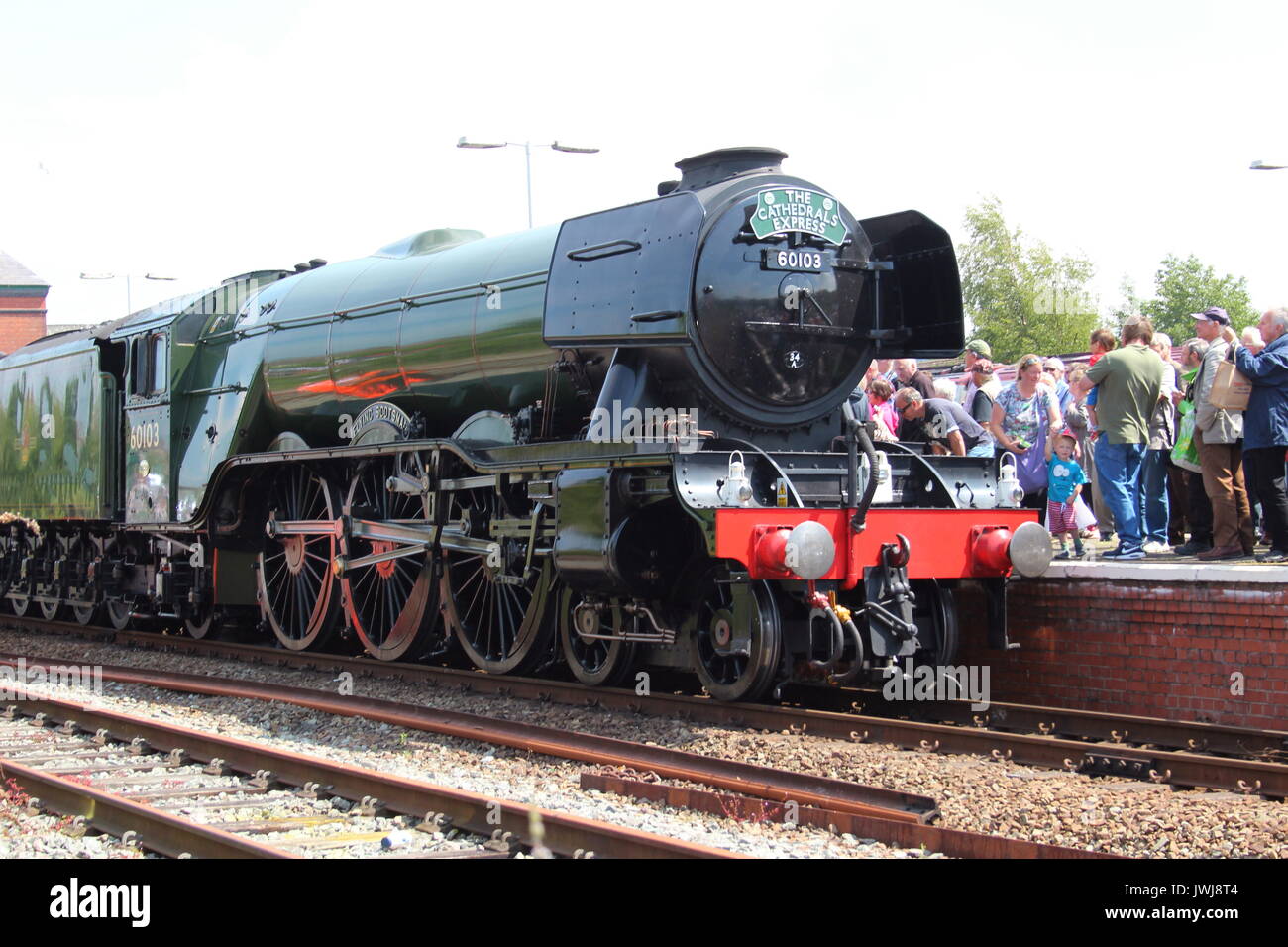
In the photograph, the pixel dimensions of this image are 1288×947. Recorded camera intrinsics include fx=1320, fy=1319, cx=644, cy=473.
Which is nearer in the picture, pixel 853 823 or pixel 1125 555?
pixel 853 823

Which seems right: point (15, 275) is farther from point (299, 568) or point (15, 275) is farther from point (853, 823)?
point (853, 823)

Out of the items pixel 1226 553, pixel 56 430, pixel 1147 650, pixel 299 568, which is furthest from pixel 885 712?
pixel 56 430

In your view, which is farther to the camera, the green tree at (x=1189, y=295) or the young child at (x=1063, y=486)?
the green tree at (x=1189, y=295)

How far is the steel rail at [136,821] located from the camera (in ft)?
15.8

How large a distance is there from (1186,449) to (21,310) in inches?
1941

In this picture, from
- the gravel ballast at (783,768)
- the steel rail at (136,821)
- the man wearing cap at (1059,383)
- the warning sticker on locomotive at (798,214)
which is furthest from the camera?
the man wearing cap at (1059,383)

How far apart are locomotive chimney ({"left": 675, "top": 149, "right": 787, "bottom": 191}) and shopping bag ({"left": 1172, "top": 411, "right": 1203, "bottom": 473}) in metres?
3.95

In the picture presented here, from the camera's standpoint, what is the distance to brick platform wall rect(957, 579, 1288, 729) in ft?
23.4

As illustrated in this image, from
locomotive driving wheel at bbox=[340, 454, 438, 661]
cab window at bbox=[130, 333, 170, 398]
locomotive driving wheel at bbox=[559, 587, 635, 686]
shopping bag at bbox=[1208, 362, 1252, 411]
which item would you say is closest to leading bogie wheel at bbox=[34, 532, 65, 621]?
cab window at bbox=[130, 333, 170, 398]

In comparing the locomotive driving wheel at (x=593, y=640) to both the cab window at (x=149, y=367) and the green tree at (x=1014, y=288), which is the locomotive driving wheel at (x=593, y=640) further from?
the green tree at (x=1014, y=288)

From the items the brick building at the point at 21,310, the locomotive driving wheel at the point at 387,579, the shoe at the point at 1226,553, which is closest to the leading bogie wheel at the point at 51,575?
the locomotive driving wheel at the point at 387,579

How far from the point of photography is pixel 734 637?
773 cm

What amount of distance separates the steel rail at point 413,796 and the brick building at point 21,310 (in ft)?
153
